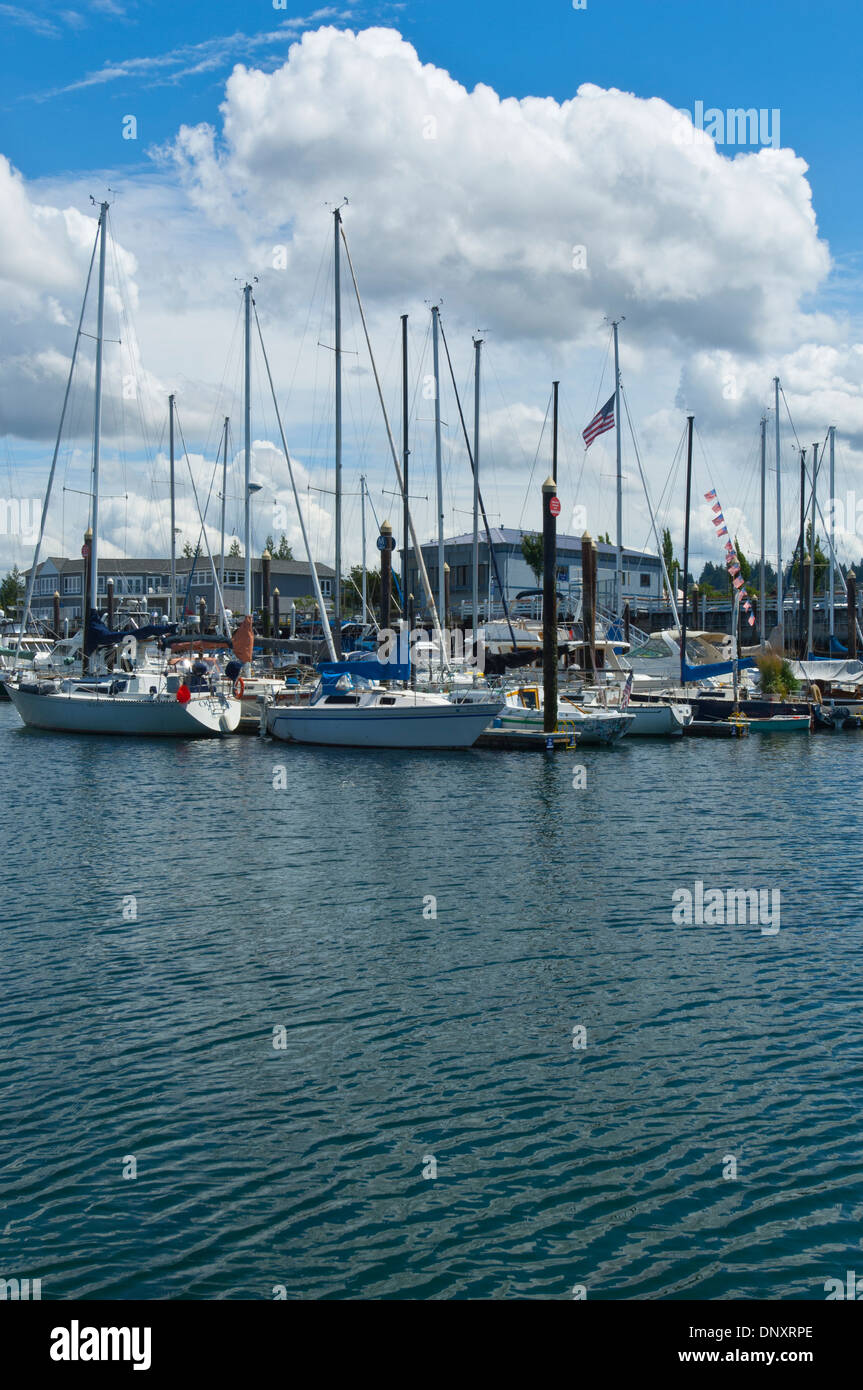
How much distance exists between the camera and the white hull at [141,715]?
50.2 m

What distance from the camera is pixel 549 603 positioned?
42.7 meters

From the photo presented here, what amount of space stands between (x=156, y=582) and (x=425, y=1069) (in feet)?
468

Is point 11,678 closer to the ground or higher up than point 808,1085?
higher up

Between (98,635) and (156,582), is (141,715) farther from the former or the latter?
(156,582)

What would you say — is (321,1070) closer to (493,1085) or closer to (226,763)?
(493,1085)

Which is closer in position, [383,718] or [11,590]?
[383,718]

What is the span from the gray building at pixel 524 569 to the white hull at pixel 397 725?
216 feet

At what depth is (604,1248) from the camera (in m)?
9.23

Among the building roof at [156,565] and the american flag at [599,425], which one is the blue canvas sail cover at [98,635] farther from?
the building roof at [156,565]

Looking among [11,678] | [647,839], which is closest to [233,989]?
[647,839]

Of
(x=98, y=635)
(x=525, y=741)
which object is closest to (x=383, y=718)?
(x=525, y=741)

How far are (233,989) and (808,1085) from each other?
24.8 ft

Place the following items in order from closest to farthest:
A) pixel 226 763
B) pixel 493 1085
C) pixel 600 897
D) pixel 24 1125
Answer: pixel 24 1125 → pixel 493 1085 → pixel 600 897 → pixel 226 763
